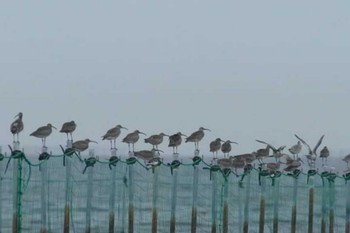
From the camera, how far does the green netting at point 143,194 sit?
27562 millimetres

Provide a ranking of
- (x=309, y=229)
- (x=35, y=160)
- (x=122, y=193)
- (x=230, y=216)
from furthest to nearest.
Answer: (x=230, y=216)
(x=309, y=229)
(x=122, y=193)
(x=35, y=160)

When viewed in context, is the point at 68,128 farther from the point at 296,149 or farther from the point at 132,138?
the point at 296,149

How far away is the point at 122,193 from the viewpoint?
100ft

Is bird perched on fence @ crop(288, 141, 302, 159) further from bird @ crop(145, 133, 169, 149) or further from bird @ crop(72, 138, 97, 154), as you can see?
bird @ crop(72, 138, 97, 154)

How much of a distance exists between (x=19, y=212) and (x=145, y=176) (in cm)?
743

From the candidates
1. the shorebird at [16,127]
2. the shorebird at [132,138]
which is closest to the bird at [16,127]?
the shorebird at [16,127]

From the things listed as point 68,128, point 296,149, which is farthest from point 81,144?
point 296,149

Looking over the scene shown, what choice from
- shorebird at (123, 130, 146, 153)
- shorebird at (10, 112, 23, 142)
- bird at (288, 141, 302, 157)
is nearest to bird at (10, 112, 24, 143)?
shorebird at (10, 112, 23, 142)

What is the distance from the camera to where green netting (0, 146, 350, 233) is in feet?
90.4

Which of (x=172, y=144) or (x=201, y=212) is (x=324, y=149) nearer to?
(x=201, y=212)

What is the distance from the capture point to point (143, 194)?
3588 cm

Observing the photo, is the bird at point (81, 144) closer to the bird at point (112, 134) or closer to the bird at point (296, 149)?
the bird at point (112, 134)

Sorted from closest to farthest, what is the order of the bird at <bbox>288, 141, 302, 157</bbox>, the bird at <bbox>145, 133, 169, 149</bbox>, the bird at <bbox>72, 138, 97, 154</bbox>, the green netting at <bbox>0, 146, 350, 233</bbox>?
the green netting at <bbox>0, 146, 350, 233</bbox>, the bird at <bbox>72, 138, 97, 154</bbox>, the bird at <bbox>145, 133, 169, 149</bbox>, the bird at <bbox>288, 141, 302, 157</bbox>

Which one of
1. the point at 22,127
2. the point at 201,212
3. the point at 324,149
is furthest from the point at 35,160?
the point at 324,149
